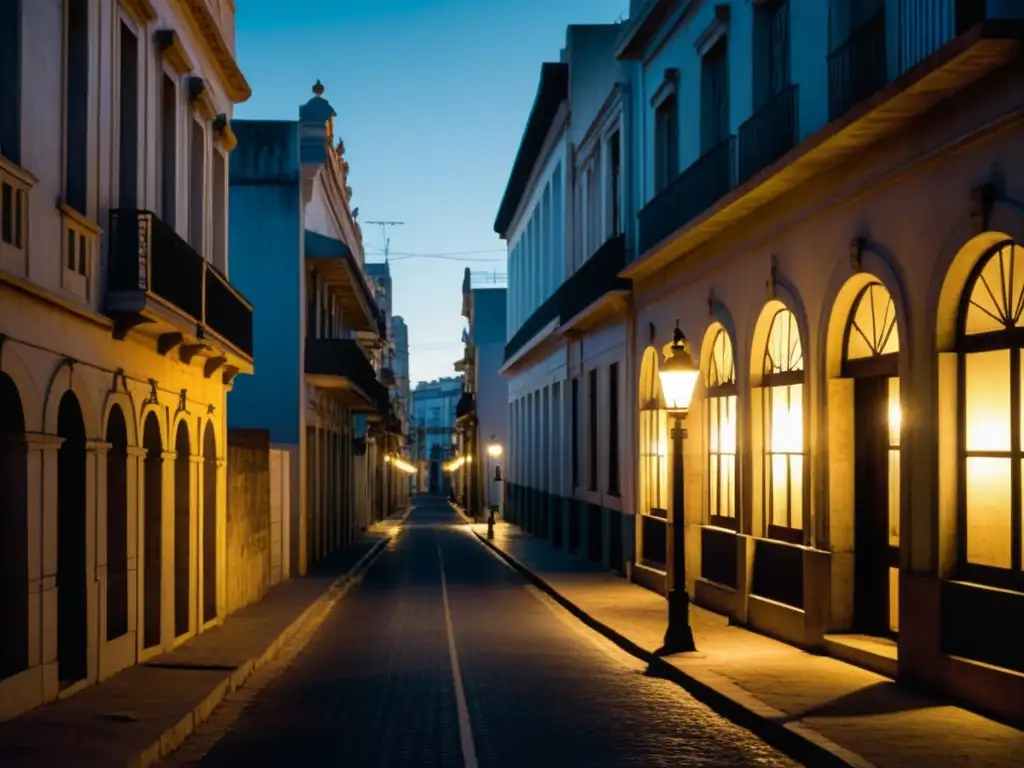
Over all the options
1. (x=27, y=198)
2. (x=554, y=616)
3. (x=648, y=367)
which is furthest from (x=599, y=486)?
(x=27, y=198)

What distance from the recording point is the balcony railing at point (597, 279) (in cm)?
2511

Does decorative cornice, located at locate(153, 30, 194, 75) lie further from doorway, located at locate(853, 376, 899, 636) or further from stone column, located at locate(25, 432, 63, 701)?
doorway, located at locate(853, 376, 899, 636)

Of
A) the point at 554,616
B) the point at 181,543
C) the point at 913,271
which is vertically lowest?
the point at 554,616

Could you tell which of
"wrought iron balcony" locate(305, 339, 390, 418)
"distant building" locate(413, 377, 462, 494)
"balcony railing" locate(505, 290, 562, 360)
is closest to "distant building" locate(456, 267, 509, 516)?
"balcony railing" locate(505, 290, 562, 360)

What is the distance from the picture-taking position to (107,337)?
1305 centimetres

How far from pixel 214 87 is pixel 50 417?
27.7ft

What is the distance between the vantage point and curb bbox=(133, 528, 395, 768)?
380 inches

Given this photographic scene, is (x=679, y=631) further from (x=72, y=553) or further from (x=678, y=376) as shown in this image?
(x=72, y=553)

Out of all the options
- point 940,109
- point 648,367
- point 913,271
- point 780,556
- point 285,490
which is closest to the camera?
point 940,109

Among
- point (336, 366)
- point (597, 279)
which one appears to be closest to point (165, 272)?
point (597, 279)

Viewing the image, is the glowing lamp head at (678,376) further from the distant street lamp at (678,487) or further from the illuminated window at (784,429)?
the illuminated window at (784,429)

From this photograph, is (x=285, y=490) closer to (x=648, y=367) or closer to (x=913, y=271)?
(x=648, y=367)

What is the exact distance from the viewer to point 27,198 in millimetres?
10531

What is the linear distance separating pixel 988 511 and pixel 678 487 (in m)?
4.47
